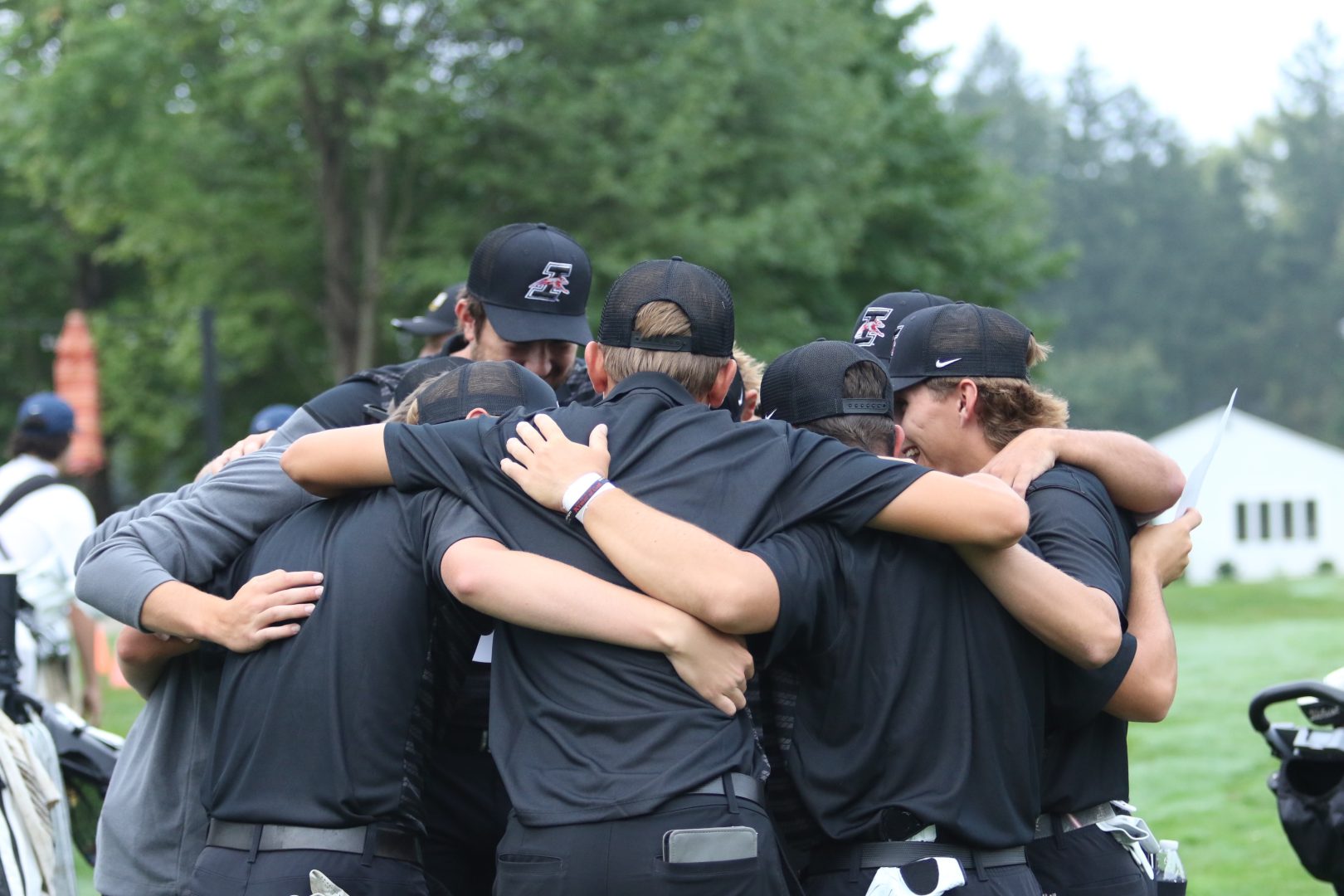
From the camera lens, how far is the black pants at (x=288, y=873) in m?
3.04

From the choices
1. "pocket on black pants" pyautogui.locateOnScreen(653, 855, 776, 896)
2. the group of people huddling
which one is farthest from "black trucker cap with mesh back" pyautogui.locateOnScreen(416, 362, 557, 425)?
"pocket on black pants" pyautogui.locateOnScreen(653, 855, 776, 896)

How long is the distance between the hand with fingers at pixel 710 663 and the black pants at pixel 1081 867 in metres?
0.94

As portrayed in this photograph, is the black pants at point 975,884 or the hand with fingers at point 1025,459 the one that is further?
the hand with fingers at point 1025,459

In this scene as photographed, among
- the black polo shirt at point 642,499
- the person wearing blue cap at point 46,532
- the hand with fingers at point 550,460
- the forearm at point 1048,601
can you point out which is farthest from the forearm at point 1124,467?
the person wearing blue cap at point 46,532

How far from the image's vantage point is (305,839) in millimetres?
3080

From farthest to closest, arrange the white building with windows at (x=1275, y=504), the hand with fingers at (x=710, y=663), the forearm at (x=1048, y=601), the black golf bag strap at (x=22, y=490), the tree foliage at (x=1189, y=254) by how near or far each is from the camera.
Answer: the tree foliage at (x=1189, y=254)
the white building with windows at (x=1275, y=504)
the black golf bag strap at (x=22, y=490)
the forearm at (x=1048, y=601)
the hand with fingers at (x=710, y=663)

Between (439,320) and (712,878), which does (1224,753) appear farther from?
(712,878)

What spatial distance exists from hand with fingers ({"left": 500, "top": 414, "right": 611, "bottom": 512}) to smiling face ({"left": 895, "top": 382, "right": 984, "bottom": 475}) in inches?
36.3

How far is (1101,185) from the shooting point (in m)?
91.1

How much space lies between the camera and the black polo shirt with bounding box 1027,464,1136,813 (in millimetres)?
3172

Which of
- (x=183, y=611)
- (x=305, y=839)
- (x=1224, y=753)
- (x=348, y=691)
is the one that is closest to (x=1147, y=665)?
(x=348, y=691)

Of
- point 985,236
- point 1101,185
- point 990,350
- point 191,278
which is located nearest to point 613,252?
point 191,278

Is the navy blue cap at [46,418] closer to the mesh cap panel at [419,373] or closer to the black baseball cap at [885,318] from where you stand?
the mesh cap panel at [419,373]

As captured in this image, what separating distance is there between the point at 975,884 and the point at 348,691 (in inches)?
53.1
